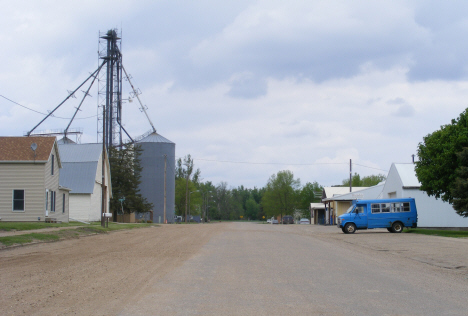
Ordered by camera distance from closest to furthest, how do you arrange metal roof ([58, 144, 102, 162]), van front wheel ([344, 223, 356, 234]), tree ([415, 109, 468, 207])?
tree ([415, 109, 468, 207]) < van front wheel ([344, 223, 356, 234]) < metal roof ([58, 144, 102, 162])

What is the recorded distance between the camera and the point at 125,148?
204 feet

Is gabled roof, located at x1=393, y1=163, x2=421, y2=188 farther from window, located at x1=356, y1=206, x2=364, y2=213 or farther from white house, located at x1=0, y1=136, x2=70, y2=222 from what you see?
white house, located at x1=0, y1=136, x2=70, y2=222

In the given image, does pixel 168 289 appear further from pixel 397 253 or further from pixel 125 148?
pixel 125 148

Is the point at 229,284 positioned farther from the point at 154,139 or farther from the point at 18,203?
the point at 154,139

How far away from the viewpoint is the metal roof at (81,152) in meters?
48.7

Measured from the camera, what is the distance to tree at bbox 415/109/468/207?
29.4 metres

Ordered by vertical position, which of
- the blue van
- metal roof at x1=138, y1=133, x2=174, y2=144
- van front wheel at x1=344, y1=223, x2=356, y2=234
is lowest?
van front wheel at x1=344, y1=223, x2=356, y2=234

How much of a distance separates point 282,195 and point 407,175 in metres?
76.3

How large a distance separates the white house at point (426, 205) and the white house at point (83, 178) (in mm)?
29020

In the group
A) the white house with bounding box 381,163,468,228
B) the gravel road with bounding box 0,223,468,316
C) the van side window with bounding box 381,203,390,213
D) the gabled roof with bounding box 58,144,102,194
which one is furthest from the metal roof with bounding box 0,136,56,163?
the white house with bounding box 381,163,468,228

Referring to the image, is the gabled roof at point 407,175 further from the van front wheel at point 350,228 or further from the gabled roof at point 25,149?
the gabled roof at point 25,149

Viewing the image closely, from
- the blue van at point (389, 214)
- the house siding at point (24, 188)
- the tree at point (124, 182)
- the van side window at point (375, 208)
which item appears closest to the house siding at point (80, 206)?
the tree at point (124, 182)

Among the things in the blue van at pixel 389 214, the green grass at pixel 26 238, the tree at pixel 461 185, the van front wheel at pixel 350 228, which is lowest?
the van front wheel at pixel 350 228

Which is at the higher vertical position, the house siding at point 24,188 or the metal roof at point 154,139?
the metal roof at point 154,139
